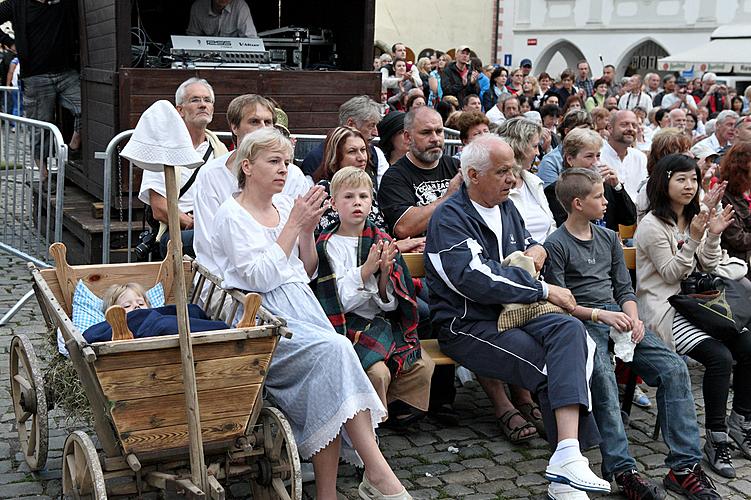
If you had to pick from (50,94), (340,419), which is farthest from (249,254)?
(50,94)

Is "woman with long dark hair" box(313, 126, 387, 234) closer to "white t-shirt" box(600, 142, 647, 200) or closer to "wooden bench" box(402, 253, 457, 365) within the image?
"wooden bench" box(402, 253, 457, 365)

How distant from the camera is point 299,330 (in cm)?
421

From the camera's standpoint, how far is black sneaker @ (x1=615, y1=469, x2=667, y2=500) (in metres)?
4.48

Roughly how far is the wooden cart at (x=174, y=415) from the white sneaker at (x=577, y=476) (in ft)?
4.09

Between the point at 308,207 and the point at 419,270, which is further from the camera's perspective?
the point at 419,270

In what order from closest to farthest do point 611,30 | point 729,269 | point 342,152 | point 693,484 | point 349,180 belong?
point 693,484, point 349,180, point 342,152, point 729,269, point 611,30

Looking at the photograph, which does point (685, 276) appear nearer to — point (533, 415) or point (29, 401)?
point (533, 415)

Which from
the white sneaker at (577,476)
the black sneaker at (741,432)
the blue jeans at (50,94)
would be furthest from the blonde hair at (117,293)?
the blue jeans at (50,94)

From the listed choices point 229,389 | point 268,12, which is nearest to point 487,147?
point 229,389

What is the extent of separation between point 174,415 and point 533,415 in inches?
98.3

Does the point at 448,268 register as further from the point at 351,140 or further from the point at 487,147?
the point at 351,140

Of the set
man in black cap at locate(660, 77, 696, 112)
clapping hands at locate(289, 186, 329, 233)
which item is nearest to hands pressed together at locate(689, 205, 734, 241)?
clapping hands at locate(289, 186, 329, 233)

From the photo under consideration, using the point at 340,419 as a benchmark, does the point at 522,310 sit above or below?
above

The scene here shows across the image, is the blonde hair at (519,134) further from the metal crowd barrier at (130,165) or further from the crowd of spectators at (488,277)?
the metal crowd barrier at (130,165)
